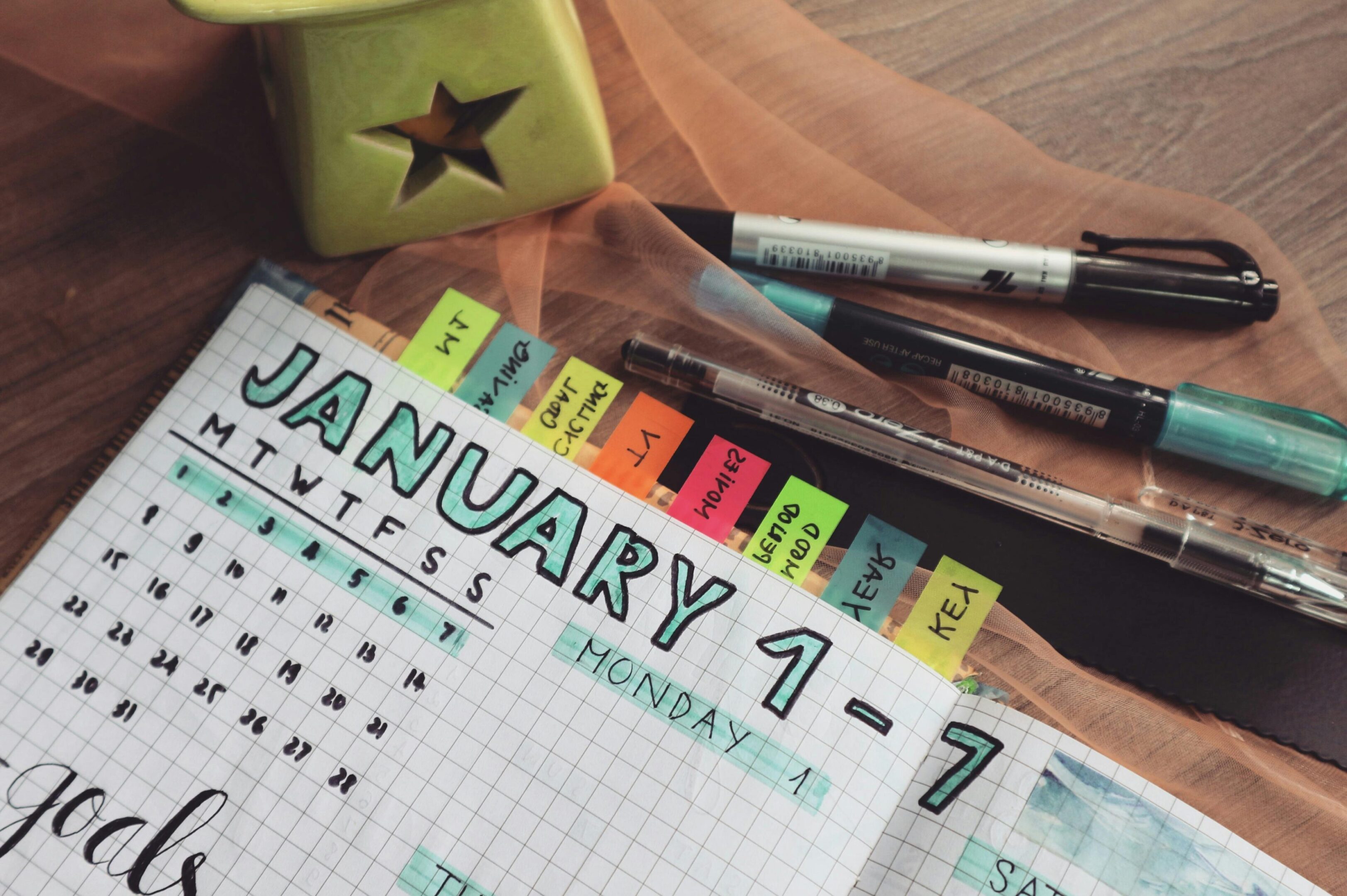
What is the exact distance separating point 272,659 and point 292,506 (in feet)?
0.23

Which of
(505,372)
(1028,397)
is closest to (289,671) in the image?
(505,372)

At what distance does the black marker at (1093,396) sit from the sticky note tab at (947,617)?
0.09 m

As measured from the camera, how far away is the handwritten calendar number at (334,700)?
0.37 m

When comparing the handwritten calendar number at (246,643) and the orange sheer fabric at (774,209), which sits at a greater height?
the orange sheer fabric at (774,209)

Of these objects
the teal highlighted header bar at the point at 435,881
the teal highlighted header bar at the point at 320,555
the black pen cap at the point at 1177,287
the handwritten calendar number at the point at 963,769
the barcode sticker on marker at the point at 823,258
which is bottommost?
the teal highlighted header bar at the point at 435,881

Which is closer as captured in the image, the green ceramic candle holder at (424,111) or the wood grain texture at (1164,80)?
the green ceramic candle holder at (424,111)

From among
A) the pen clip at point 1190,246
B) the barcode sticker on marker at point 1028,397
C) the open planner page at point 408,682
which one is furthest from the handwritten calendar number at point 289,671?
the pen clip at point 1190,246

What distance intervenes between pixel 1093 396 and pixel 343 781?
39 cm

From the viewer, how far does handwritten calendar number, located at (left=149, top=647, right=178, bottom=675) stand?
0.38 m

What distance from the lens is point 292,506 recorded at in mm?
395

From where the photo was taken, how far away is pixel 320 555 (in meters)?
0.39

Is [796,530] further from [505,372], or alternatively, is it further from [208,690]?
[208,690]

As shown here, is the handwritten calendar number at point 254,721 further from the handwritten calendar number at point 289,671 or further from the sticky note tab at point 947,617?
the sticky note tab at point 947,617

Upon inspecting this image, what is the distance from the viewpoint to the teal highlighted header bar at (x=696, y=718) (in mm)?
358
